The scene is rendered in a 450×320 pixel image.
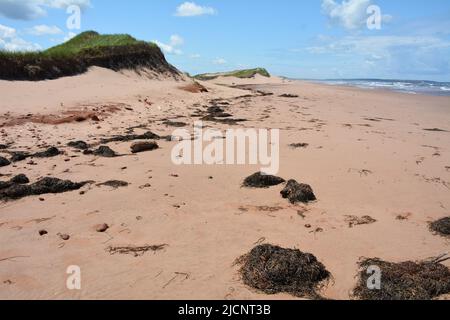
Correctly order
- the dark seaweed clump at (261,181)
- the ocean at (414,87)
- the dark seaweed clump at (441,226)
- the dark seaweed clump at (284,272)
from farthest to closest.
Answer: the ocean at (414,87) → the dark seaweed clump at (261,181) → the dark seaweed clump at (441,226) → the dark seaweed clump at (284,272)

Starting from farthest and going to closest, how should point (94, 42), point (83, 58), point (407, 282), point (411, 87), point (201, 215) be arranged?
point (411, 87), point (94, 42), point (83, 58), point (201, 215), point (407, 282)

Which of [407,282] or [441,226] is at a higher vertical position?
[441,226]

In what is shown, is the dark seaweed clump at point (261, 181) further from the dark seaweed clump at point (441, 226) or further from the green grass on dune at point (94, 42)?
the green grass on dune at point (94, 42)

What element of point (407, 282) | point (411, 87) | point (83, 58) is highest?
point (83, 58)

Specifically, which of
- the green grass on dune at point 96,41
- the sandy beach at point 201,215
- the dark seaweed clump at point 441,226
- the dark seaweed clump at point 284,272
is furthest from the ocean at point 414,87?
the dark seaweed clump at point 284,272

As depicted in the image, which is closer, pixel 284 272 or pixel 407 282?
pixel 407 282

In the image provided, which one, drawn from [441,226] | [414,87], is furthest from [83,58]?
[414,87]

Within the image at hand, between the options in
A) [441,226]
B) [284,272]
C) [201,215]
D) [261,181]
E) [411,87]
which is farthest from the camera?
[411,87]

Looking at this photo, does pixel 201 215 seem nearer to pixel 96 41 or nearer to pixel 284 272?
pixel 284 272

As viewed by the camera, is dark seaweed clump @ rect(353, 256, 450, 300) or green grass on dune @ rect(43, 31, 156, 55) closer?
dark seaweed clump @ rect(353, 256, 450, 300)

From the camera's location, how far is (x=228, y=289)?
3.93m

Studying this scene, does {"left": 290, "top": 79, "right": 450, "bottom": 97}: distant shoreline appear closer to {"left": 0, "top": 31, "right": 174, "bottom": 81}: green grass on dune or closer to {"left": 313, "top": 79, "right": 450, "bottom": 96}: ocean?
{"left": 313, "top": 79, "right": 450, "bottom": 96}: ocean

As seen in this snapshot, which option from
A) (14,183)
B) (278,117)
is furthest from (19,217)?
Result: (278,117)

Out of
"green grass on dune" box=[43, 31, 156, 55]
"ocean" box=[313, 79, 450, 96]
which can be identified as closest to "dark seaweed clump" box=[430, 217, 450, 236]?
"green grass on dune" box=[43, 31, 156, 55]
